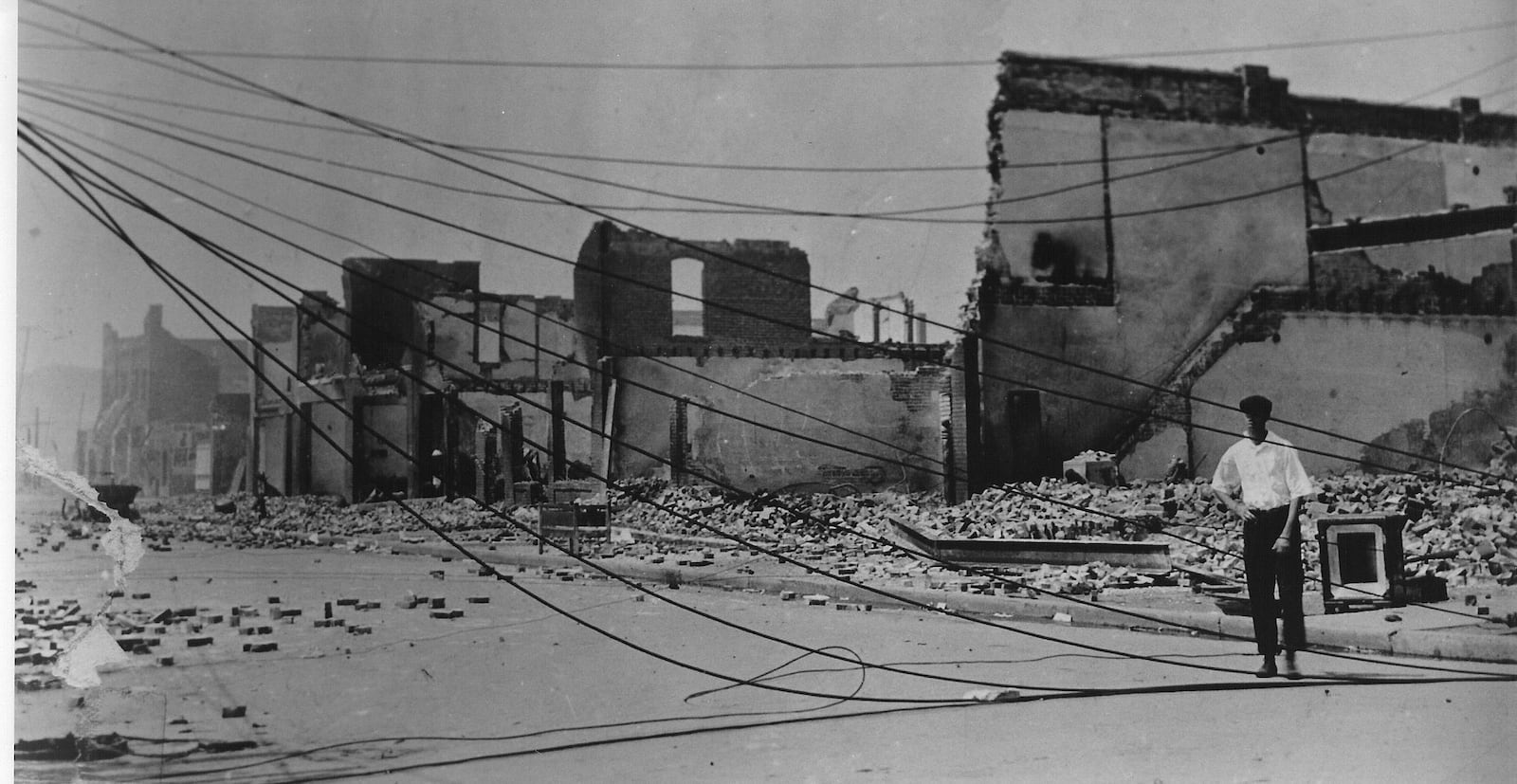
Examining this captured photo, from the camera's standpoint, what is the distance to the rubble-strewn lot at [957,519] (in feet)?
15.6

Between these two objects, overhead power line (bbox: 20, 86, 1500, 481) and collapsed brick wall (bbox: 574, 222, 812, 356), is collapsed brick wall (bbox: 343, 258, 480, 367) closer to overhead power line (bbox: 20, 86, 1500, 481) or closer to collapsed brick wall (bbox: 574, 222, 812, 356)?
overhead power line (bbox: 20, 86, 1500, 481)

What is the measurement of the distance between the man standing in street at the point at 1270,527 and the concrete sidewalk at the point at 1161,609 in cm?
17

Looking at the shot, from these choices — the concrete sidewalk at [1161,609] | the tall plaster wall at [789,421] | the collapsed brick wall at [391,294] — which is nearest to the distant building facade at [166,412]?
the collapsed brick wall at [391,294]

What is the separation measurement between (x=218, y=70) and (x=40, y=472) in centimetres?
188

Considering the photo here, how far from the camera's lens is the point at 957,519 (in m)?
5.83

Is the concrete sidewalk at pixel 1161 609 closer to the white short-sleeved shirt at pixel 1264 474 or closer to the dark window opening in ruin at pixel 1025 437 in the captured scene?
the white short-sleeved shirt at pixel 1264 474

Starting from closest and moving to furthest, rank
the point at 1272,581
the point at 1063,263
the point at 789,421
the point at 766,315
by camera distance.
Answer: the point at 1272,581 → the point at 766,315 → the point at 789,421 → the point at 1063,263

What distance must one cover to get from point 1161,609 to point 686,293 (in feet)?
9.48

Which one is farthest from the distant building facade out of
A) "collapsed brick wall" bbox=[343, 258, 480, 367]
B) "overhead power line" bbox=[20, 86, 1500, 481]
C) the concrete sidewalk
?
the concrete sidewalk

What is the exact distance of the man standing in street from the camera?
4.66m

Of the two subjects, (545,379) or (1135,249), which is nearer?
(545,379)

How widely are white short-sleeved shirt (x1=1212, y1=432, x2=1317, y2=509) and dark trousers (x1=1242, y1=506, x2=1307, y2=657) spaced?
0.06 metres

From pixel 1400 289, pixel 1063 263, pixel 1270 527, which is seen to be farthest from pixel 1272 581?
pixel 1063 263

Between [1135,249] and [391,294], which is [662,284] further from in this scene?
[1135,249]
